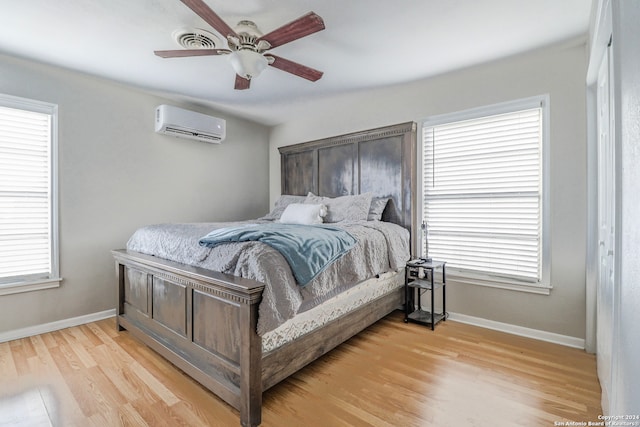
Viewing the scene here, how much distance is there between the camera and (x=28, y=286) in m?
2.75

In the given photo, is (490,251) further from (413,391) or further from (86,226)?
(86,226)

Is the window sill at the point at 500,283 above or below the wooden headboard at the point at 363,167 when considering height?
below

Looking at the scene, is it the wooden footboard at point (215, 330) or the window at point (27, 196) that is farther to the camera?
the window at point (27, 196)

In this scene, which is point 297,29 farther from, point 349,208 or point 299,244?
point 349,208

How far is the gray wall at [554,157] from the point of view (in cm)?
248

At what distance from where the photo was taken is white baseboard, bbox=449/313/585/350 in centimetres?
250

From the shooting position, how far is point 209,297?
183cm

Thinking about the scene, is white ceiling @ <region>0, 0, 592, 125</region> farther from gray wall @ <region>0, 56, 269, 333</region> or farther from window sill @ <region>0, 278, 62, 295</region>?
window sill @ <region>0, 278, 62, 295</region>

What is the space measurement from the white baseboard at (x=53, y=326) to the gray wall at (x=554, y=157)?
3.67 meters

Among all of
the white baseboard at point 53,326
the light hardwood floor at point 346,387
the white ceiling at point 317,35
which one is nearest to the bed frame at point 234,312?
the light hardwood floor at point 346,387

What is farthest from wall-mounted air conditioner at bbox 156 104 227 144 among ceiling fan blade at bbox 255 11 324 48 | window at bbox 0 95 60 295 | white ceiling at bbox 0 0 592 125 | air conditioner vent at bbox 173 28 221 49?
ceiling fan blade at bbox 255 11 324 48

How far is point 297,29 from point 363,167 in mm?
2092

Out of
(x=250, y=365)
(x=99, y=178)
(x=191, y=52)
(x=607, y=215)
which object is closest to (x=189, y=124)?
(x=99, y=178)

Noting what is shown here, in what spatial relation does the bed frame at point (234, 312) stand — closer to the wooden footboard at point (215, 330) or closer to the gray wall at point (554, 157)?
the wooden footboard at point (215, 330)
